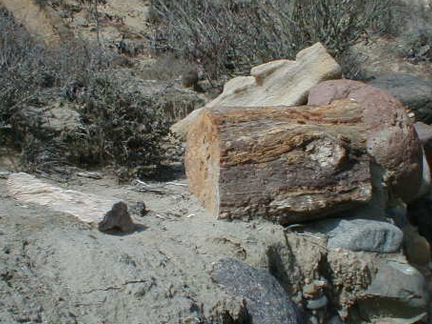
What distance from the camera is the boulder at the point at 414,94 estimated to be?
6.85 metres

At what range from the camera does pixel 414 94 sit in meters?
6.91

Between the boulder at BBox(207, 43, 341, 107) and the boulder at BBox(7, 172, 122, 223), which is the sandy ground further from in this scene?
the boulder at BBox(207, 43, 341, 107)

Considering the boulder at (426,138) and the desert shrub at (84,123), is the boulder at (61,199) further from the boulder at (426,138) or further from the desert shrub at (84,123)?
the boulder at (426,138)

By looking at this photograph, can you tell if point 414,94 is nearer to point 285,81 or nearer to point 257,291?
point 285,81

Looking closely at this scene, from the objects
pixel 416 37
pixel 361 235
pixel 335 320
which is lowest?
pixel 335 320

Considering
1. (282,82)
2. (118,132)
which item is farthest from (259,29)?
(118,132)

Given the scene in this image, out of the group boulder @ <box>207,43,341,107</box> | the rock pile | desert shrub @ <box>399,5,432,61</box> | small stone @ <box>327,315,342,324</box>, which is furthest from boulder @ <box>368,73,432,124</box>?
desert shrub @ <box>399,5,432,61</box>

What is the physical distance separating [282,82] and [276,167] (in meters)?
2.48

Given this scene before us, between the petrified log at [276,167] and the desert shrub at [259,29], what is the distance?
397cm

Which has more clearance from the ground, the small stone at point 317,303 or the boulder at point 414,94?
the boulder at point 414,94

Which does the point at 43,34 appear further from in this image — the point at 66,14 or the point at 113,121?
the point at 113,121

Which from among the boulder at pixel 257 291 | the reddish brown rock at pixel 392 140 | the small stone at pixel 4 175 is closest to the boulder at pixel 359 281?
the boulder at pixel 257 291

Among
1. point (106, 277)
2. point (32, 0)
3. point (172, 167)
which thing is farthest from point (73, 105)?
point (32, 0)

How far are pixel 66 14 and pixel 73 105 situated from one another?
6.41 m
